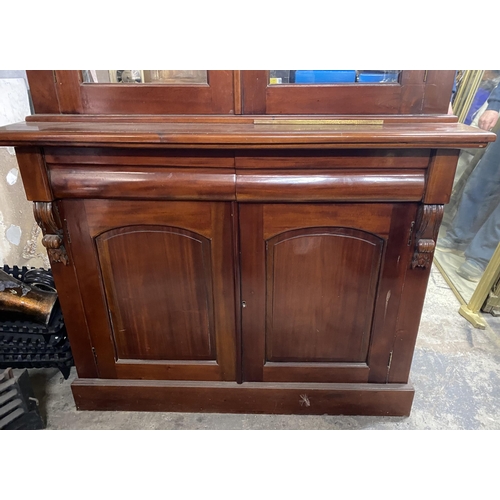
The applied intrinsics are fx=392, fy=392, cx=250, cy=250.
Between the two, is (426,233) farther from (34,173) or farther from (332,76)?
(34,173)

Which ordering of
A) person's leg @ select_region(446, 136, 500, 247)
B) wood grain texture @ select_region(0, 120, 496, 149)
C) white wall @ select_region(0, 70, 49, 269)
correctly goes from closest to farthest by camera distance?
wood grain texture @ select_region(0, 120, 496, 149), white wall @ select_region(0, 70, 49, 269), person's leg @ select_region(446, 136, 500, 247)

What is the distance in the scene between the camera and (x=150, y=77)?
1.11 meters

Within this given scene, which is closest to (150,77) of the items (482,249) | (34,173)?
Answer: (34,173)

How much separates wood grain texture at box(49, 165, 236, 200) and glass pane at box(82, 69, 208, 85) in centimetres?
25

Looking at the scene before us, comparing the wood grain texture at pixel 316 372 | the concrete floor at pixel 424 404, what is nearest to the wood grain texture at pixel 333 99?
the wood grain texture at pixel 316 372

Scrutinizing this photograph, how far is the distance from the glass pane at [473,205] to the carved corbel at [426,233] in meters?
1.24

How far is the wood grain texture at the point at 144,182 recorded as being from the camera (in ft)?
3.78

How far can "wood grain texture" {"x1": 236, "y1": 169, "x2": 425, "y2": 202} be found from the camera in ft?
3.72

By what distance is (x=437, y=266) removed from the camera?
2639 mm

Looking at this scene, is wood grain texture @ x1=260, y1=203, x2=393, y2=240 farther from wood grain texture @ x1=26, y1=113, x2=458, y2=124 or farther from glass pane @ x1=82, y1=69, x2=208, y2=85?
glass pane @ x1=82, y1=69, x2=208, y2=85

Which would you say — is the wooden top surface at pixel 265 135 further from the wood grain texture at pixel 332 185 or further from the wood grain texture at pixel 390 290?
the wood grain texture at pixel 390 290

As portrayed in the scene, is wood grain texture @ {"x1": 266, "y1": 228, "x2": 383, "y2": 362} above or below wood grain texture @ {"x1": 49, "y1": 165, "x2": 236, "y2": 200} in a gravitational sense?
below

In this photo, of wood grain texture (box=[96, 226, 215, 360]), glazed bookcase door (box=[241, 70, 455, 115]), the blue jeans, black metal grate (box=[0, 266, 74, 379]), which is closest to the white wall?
black metal grate (box=[0, 266, 74, 379])

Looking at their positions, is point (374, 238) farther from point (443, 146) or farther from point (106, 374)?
point (106, 374)
